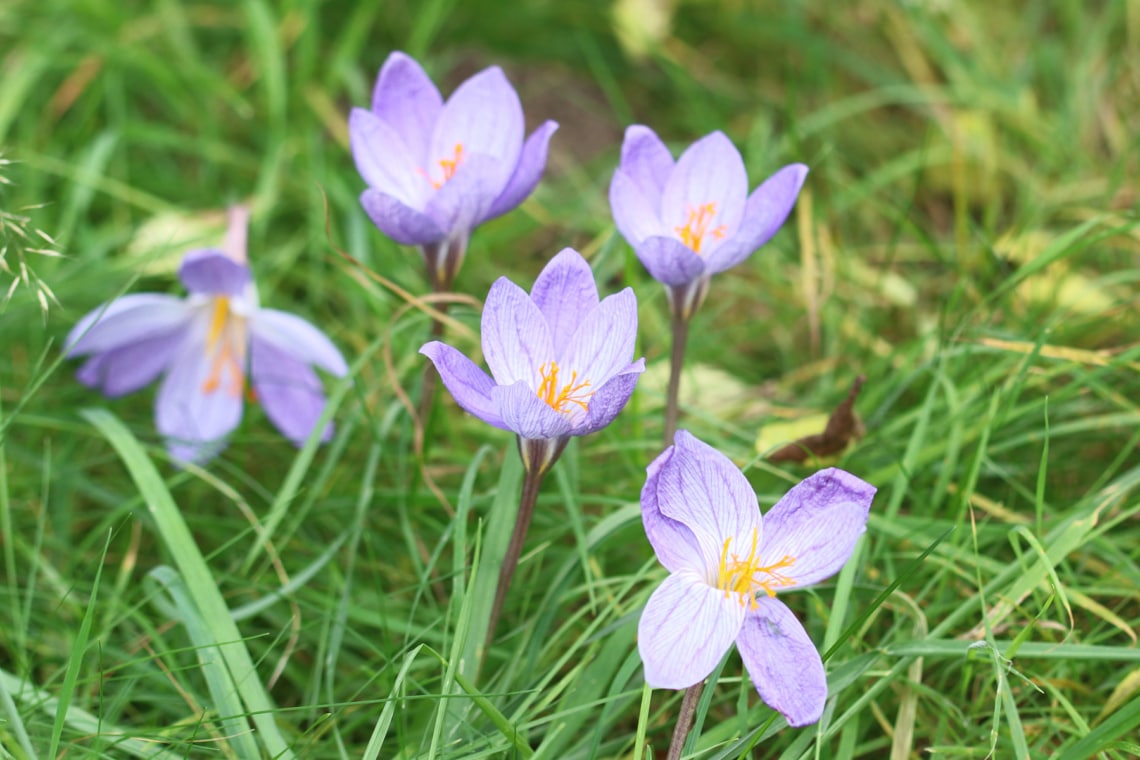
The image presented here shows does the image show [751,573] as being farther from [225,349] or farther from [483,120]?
[225,349]

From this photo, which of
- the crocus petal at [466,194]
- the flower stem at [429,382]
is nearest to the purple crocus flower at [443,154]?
the crocus petal at [466,194]

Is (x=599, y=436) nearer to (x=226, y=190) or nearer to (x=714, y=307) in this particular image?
(x=714, y=307)

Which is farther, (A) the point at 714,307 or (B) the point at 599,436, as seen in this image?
(A) the point at 714,307

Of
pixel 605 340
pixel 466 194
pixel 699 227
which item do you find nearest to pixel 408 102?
pixel 466 194

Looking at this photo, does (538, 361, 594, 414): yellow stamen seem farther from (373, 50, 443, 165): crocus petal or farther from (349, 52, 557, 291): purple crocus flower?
(373, 50, 443, 165): crocus petal

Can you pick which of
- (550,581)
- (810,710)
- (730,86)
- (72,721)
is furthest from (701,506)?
(730,86)

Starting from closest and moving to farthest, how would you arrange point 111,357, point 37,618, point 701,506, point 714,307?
1. point 701,506
2. point 37,618
3. point 111,357
4. point 714,307

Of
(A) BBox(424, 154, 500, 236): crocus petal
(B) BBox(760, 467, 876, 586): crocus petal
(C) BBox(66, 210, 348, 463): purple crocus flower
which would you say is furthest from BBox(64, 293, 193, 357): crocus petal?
(B) BBox(760, 467, 876, 586): crocus petal
